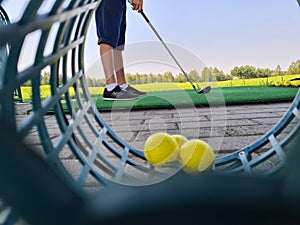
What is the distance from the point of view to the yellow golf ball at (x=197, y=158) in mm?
1026

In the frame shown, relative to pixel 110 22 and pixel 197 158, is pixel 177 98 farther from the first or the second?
pixel 197 158

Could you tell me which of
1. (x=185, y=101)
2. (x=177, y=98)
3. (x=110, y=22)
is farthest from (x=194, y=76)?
(x=110, y=22)

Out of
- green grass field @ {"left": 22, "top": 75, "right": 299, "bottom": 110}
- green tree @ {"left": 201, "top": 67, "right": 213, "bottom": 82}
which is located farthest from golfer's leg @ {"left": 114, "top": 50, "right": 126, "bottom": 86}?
green tree @ {"left": 201, "top": 67, "right": 213, "bottom": 82}

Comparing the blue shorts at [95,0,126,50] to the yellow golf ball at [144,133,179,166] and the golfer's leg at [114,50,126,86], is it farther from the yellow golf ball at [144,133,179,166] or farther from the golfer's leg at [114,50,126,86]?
the yellow golf ball at [144,133,179,166]

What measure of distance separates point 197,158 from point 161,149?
12 centimetres

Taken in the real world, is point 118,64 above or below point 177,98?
above

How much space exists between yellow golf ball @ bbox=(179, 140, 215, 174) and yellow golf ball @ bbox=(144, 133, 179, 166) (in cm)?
4

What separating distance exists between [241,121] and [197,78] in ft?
3.18

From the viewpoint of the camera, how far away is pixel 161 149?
1.13 m

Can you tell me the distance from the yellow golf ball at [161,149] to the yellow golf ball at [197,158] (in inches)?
1.6

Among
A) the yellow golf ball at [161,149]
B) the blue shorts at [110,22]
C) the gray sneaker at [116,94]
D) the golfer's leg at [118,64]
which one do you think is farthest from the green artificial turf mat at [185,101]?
the yellow golf ball at [161,149]

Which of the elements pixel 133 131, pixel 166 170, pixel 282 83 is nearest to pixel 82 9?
pixel 166 170

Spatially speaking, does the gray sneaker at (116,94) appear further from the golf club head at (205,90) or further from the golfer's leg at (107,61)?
the golf club head at (205,90)

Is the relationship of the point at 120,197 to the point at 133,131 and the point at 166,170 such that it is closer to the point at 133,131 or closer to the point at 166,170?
the point at 166,170
